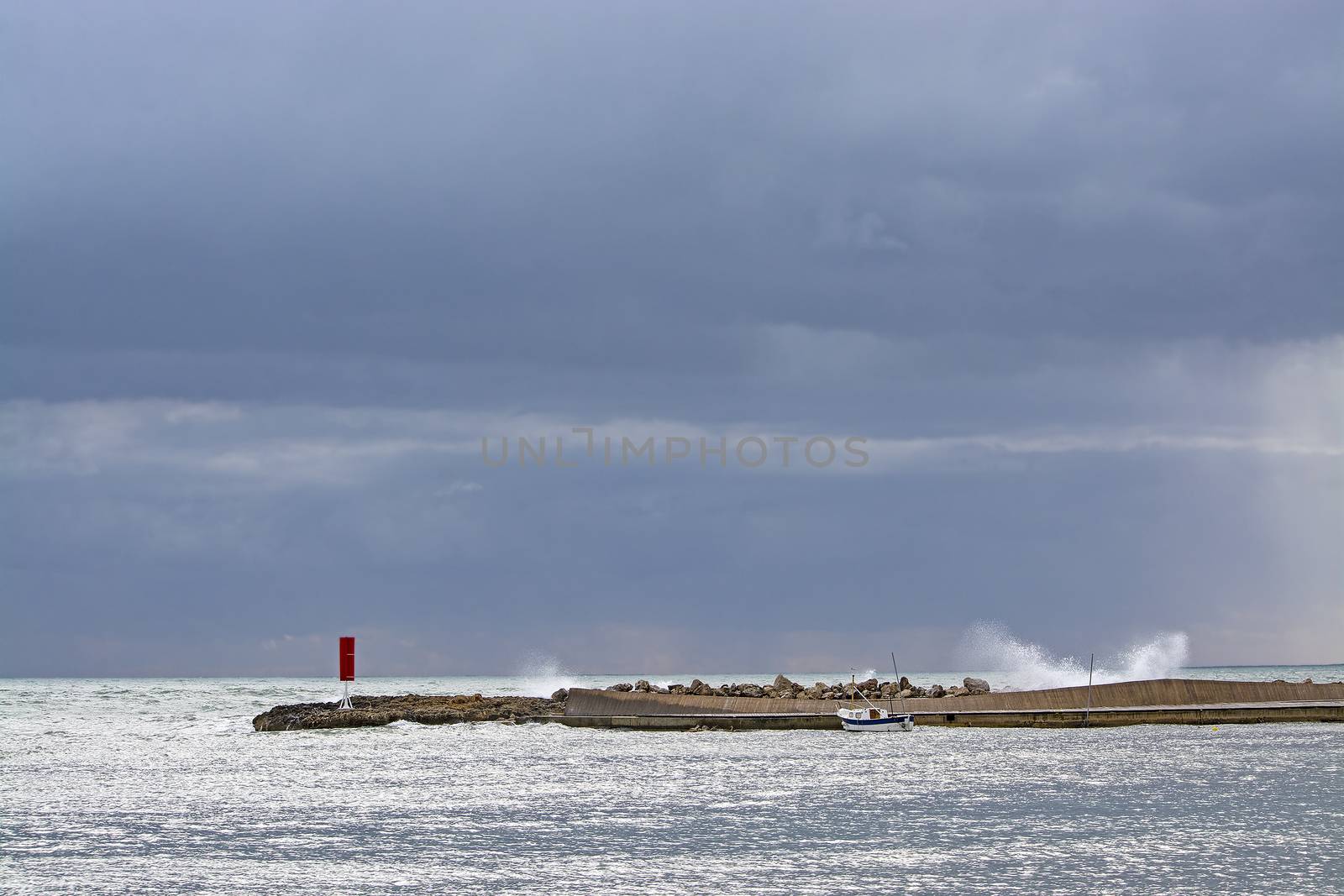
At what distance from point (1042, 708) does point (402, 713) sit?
152 feet

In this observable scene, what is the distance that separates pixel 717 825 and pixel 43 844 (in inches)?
744

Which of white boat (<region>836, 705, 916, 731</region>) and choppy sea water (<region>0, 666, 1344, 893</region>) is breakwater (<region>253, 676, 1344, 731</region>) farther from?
choppy sea water (<region>0, 666, 1344, 893</region>)

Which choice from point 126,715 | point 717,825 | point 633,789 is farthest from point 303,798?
point 126,715

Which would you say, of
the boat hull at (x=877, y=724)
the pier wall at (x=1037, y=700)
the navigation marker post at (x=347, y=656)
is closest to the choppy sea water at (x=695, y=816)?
the boat hull at (x=877, y=724)

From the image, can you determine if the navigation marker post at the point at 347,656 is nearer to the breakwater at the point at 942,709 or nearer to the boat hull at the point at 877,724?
the breakwater at the point at 942,709

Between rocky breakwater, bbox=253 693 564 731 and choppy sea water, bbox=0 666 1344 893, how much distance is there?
18.9 metres

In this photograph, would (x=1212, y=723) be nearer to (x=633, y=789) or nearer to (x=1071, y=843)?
(x=633, y=789)

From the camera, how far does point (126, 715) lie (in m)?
125

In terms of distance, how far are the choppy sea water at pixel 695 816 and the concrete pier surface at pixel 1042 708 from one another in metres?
6.45

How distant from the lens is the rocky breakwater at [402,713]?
97.0 m

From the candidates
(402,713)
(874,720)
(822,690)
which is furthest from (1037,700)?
(402,713)

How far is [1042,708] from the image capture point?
3469 inches

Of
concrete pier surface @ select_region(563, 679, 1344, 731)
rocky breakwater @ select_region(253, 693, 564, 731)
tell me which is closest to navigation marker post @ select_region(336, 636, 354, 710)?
rocky breakwater @ select_region(253, 693, 564, 731)

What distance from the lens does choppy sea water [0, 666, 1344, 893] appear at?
31.5 metres
